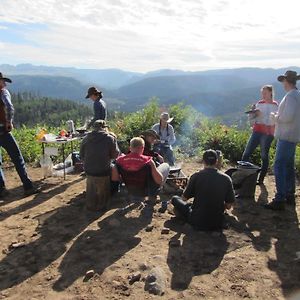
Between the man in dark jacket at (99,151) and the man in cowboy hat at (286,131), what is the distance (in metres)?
2.73

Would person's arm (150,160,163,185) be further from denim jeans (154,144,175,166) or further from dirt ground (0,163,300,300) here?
denim jeans (154,144,175,166)

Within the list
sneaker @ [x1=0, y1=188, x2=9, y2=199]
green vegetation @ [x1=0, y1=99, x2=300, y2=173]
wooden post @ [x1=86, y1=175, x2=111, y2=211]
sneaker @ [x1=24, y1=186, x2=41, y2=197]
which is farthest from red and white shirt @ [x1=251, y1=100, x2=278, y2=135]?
sneaker @ [x1=0, y1=188, x2=9, y2=199]

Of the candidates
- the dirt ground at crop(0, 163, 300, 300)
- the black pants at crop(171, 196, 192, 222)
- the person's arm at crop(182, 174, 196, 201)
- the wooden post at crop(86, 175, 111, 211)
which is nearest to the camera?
the dirt ground at crop(0, 163, 300, 300)

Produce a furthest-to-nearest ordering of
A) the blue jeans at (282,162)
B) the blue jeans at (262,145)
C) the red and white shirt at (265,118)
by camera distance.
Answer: the blue jeans at (262,145) < the red and white shirt at (265,118) < the blue jeans at (282,162)

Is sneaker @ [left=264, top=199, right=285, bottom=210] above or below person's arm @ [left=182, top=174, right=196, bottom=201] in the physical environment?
below

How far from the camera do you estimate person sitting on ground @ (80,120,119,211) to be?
6.24 m

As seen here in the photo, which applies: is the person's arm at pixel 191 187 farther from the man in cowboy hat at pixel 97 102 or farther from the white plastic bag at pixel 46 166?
the white plastic bag at pixel 46 166

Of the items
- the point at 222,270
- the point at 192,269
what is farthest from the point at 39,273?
the point at 222,270

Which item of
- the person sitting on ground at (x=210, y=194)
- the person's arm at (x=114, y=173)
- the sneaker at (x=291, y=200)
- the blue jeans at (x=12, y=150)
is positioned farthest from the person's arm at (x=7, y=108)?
the sneaker at (x=291, y=200)

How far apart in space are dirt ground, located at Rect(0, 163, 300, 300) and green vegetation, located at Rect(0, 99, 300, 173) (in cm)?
428

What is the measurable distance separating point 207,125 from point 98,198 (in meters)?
7.37

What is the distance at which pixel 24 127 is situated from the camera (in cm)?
1290

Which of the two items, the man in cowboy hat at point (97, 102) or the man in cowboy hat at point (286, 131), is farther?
the man in cowboy hat at point (97, 102)

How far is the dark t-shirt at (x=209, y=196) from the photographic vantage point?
5195mm
